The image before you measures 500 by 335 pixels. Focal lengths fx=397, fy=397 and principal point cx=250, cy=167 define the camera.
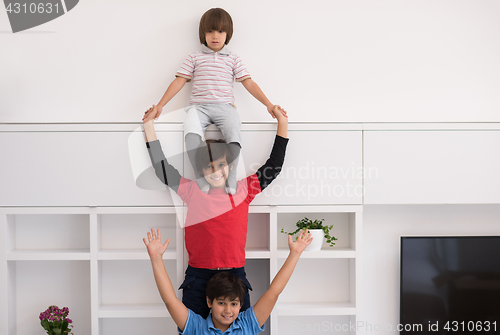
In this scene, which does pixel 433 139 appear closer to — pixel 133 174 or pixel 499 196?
pixel 499 196

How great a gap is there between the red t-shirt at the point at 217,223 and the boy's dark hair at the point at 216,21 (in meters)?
0.67

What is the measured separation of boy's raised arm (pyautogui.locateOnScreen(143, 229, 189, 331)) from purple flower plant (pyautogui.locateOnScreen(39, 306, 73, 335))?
0.59m

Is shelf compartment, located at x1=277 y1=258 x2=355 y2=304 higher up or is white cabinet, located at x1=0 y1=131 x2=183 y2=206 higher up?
white cabinet, located at x1=0 y1=131 x2=183 y2=206

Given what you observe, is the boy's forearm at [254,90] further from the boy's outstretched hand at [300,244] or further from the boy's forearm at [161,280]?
the boy's forearm at [161,280]

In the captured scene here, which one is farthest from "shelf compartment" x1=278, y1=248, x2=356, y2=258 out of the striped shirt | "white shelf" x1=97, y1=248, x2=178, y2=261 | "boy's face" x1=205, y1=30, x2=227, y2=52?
"boy's face" x1=205, y1=30, x2=227, y2=52

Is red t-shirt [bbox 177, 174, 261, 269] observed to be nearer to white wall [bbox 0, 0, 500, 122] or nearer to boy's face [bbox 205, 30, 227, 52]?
white wall [bbox 0, 0, 500, 122]

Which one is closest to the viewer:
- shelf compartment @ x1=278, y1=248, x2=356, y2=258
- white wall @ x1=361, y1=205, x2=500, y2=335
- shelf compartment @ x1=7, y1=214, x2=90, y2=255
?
shelf compartment @ x1=278, y1=248, x2=356, y2=258

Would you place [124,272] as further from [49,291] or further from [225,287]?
[225,287]

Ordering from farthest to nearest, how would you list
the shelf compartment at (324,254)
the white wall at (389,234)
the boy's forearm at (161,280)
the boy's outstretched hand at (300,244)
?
the white wall at (389,234) < the shelf compartment at (324,254) < the boy's outstretched hand at (300,244) < the boy's forearm at (161,280)

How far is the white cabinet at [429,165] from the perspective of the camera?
5.61 feet

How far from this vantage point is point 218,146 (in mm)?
1604

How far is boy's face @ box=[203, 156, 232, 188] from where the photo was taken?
5.16 ft

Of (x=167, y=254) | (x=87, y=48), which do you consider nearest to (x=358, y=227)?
(x=167, y=254)

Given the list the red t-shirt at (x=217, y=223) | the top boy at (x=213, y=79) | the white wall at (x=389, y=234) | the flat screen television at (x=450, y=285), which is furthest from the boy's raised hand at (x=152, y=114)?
the flat screen television at (x=450, y=285)
